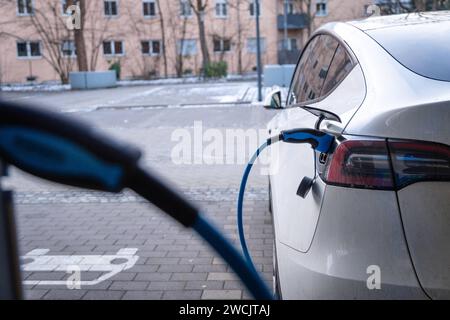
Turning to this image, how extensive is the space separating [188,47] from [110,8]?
23.2ft

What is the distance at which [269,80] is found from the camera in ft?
82.1

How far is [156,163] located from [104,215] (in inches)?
115

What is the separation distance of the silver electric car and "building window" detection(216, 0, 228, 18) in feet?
150

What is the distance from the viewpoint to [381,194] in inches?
78.0

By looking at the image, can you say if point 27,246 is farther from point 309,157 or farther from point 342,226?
point 342,226

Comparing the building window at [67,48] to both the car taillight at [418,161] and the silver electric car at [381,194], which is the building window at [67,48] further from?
the car taillight at [418,161]

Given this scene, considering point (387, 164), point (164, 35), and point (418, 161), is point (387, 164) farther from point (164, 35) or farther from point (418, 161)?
point (164, 35)

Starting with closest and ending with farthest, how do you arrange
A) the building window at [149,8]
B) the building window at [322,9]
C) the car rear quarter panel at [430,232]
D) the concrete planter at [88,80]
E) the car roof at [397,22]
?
the car rear quarter panel at [430,232] → the car roof at [397,22] → the concrete planter at [88,80] → the building window at [149,8] → the building window at [322,9]

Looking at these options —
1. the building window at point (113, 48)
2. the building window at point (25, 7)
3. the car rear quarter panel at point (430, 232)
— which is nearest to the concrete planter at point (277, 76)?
the building window at point (25, 7)

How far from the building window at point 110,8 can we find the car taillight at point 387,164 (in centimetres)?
4089

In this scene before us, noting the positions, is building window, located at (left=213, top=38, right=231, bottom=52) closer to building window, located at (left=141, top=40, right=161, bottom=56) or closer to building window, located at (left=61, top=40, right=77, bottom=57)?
building window, located at (left=141, top=40, right=161, bottom=56)

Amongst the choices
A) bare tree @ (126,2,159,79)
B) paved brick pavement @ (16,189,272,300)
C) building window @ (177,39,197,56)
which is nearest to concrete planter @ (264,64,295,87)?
bare tree @ (126,2,159,79)

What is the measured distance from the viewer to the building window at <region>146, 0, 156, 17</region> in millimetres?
45500

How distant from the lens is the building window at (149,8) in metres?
45.5
